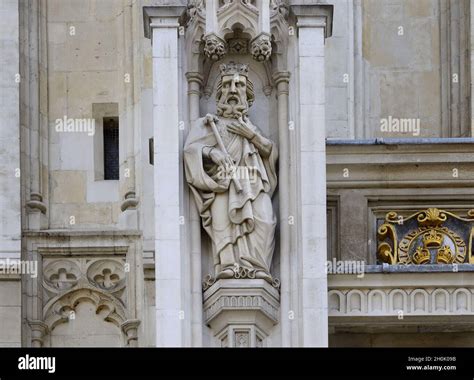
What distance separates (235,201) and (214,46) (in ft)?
5.00

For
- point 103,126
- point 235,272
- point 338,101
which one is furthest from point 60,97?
point 235,272

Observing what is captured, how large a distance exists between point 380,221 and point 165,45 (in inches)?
116

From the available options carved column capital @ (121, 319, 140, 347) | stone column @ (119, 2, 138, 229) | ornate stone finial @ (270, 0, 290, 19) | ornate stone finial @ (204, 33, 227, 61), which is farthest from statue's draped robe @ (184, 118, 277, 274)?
stone column @ (119, 2, 138, 229)

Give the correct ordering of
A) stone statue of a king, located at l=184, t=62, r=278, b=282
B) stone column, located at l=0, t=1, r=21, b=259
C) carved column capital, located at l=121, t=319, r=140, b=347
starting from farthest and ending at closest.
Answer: stone column, located at l=0, t=1, r=21, b=259 < carved column capital, located at l=121, t=319, r=140, b=347 < stone statue of a king, located at l=184, t=62, r=278, b=282

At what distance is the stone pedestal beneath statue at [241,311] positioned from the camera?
102ft

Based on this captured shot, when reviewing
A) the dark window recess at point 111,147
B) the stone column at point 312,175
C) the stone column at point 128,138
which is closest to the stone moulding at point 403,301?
the stone column at point 312,175

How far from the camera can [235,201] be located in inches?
1229

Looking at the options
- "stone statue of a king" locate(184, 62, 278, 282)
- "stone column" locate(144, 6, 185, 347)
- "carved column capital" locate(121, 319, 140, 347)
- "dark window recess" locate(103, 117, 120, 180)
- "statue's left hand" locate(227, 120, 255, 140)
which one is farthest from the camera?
"dark window recess" locate(103, 117, 120, 180)

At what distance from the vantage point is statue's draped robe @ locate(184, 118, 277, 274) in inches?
1230

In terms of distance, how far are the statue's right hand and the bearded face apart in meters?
0.49

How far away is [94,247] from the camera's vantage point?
3500 centimetres

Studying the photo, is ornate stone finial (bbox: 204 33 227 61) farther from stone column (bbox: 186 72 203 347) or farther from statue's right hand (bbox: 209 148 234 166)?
statue's right hand (bbox: 209 148 234 166)
